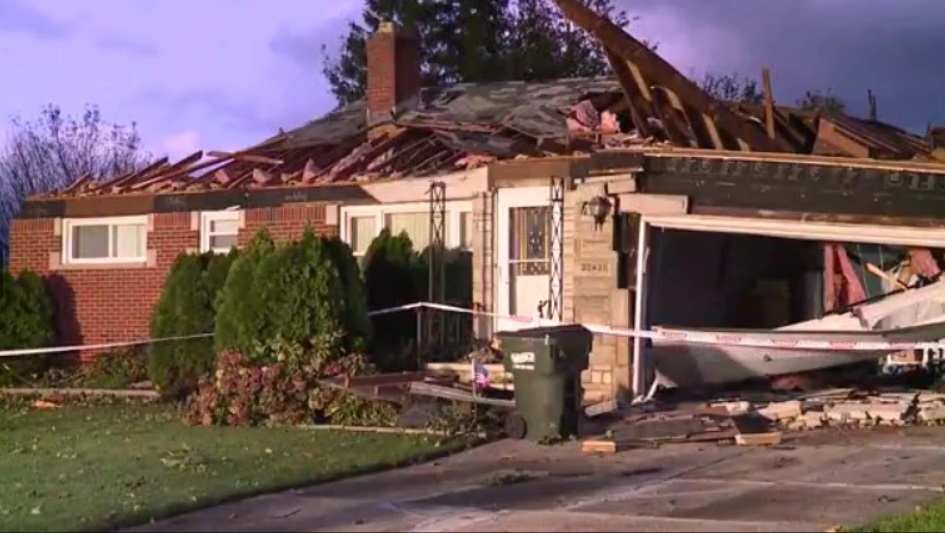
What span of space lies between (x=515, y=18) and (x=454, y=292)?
96.0ft

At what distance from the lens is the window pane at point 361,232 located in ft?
74.8

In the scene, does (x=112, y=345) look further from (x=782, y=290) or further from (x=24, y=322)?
(x=782, y=290)

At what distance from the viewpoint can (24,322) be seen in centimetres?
2412

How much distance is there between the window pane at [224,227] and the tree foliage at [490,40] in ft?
77.4

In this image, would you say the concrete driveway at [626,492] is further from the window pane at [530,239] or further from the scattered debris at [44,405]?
the scattered debris at [44,405]

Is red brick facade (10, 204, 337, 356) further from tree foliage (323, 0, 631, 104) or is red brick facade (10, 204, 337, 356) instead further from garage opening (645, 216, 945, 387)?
tree foliage (323, 0, 631, 104)

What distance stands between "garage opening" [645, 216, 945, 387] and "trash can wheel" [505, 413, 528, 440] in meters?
3.39

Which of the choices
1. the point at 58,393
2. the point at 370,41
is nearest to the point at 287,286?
the point at 58,393

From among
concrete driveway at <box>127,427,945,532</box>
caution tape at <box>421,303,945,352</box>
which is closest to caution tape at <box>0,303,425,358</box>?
caution tape at <box>421,303,945,352</box>

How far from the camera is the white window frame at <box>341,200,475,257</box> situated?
21641 millimetres

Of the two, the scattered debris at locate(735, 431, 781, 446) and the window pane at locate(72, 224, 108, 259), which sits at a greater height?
the window pane at locate(72, 224, 108, 259)

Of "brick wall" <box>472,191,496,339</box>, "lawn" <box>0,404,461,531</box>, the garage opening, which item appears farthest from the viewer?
"brick wall" <box>472,191,496,339</box>

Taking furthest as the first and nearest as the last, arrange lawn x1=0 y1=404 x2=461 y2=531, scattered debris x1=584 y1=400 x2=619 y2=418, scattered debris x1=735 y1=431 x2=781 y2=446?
1. scattered debris x1=584 y1=400 x2=619 y2=418
2. scattered debris x1=735 y1=431 x2=781 y2=446
3. lawn x1=0 y1=404 x2=461 y2=531

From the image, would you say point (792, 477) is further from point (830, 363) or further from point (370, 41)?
point (370, 41)
